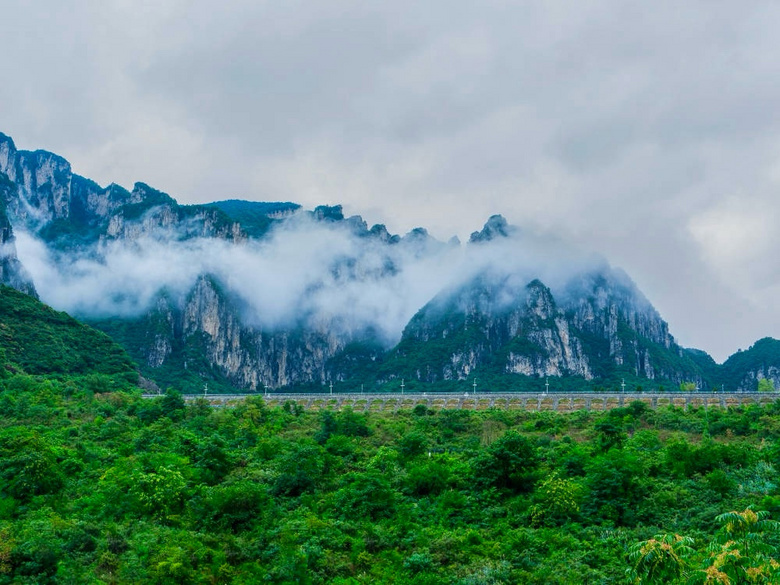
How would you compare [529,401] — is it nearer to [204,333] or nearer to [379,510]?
[379,510]

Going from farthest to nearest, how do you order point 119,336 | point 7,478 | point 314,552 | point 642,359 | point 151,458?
point 642,359 → point 119,336 → point 151,458 → point 7,478 → point 314,552

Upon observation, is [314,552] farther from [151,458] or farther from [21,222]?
[21,222]

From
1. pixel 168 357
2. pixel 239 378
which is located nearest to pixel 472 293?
pixel 239 378

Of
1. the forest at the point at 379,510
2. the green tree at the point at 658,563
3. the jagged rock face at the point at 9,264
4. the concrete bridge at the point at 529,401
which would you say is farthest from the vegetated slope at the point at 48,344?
the green tree at the point at 658,563

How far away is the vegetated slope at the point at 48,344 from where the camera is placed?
89750 mm

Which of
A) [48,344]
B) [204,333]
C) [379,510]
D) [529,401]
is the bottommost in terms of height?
[379,510]

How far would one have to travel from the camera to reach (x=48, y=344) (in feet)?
313

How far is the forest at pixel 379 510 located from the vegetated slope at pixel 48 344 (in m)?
46.1

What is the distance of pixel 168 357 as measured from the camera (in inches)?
6698

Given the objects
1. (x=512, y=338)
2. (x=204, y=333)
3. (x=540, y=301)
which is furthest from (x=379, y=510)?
(x=540, y=301)

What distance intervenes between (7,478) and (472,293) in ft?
557

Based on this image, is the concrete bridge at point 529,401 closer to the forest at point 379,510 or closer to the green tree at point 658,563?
the forest at point 379,510

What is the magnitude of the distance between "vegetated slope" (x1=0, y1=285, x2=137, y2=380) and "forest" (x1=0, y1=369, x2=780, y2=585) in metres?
46.1

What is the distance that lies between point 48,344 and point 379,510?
77.4m
